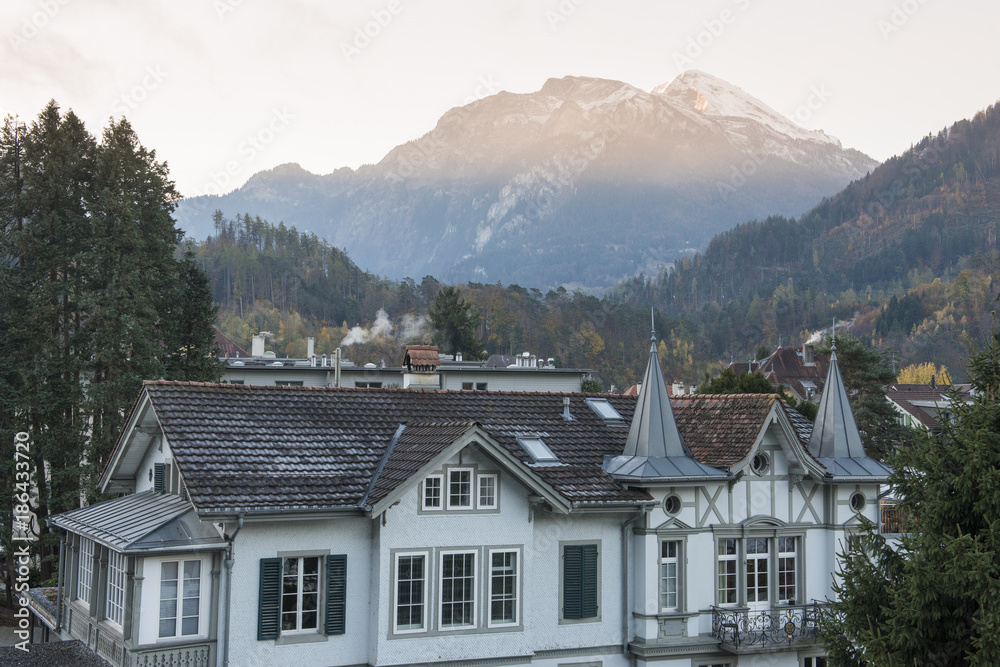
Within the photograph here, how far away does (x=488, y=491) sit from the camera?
20.3 metres

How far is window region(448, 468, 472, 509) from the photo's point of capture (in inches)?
786

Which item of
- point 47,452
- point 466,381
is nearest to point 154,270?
point 47,452

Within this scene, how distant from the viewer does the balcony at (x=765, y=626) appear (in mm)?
21781

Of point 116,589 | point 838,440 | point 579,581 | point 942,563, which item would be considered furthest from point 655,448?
point 116,589

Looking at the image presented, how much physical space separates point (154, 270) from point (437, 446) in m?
23.8

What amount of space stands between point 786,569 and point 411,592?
935 centimetres

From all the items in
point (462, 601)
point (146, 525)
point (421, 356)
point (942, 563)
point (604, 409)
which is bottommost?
point (462, 601)

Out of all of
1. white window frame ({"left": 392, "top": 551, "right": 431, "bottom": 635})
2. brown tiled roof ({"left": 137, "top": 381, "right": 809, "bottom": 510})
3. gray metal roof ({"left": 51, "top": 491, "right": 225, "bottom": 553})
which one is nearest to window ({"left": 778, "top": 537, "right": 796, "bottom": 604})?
brown tiled roof ({"left": 137, "top": 381, "right": 809, "bottom": 510})

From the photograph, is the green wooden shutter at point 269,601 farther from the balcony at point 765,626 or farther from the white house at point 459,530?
the balcony at point 765,626

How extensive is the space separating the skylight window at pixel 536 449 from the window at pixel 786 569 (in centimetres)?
596

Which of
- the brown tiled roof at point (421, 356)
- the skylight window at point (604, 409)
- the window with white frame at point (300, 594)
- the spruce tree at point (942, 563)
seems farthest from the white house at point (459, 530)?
the spruce tree at point (942, 563)

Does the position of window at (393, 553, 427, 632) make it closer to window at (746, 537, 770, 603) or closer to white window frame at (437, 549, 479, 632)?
→ white window frame at (437, 549, 479, 632)

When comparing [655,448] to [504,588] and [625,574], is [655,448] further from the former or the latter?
[504,588]

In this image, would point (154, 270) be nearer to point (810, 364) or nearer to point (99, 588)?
point (99, 588)
